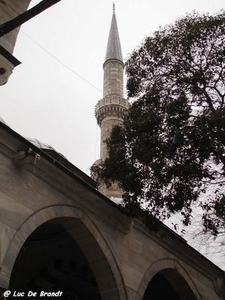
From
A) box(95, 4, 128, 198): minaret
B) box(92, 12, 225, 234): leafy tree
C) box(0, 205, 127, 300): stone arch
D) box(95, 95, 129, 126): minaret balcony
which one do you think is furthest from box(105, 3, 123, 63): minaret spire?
box(0, 205, 127, 300): stone arch

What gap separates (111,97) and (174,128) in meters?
18.5

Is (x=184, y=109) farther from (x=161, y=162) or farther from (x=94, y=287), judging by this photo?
(x=94, y=287)

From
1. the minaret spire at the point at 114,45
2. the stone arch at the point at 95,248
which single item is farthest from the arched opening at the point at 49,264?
the minaret spire at the point at 114,45

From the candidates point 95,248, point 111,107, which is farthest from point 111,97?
point 95,248

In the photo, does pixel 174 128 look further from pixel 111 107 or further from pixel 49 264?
pixel 111 107

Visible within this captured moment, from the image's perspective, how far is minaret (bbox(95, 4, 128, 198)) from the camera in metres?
25.9

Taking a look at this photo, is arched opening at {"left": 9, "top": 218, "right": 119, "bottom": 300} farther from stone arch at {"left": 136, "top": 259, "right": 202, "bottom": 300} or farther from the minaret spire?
the minaret spire

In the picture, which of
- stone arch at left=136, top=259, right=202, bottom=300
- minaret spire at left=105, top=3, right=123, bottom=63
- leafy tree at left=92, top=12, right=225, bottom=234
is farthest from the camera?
minaret spire at left=105, top=3, right=123, bottom=63

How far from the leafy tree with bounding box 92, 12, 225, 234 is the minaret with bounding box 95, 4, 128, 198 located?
45.5 ft

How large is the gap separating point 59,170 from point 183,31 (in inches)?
179

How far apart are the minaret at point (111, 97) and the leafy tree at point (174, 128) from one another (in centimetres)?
1388

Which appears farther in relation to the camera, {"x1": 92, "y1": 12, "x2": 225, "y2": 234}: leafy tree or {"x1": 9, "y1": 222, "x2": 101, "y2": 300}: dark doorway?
{"x1": 9, "y1": 222, "x2": 101, "y2": 300}: dark doorway

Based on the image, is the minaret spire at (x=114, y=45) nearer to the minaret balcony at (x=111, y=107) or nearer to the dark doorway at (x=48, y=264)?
the minaret balcony at (x=111, y=107)

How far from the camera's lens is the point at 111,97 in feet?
87.6
